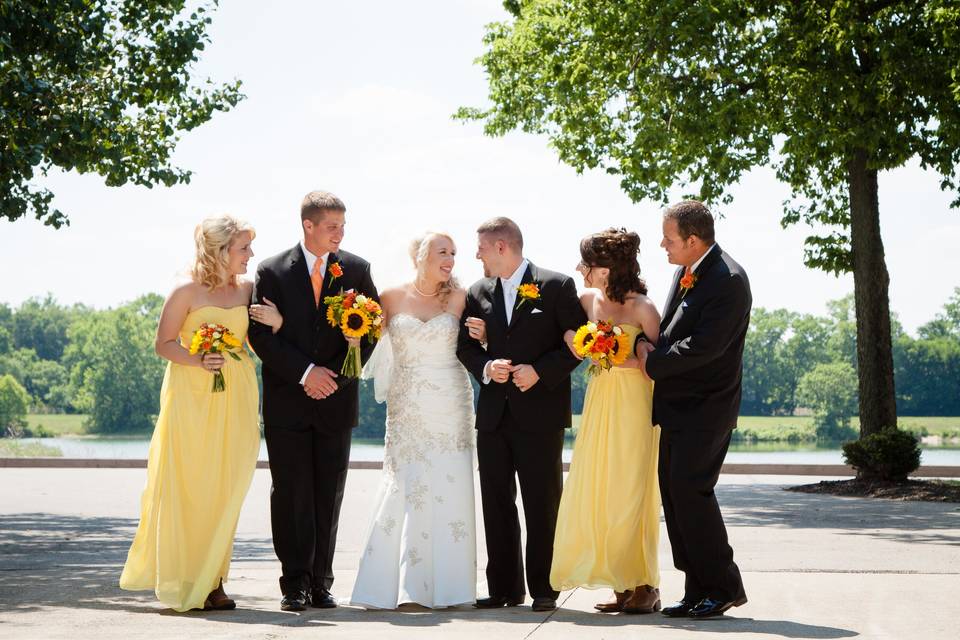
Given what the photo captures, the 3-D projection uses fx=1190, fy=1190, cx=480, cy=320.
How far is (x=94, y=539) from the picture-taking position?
12.5m

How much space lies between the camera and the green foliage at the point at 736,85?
17625 mm

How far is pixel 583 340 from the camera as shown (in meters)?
7.23

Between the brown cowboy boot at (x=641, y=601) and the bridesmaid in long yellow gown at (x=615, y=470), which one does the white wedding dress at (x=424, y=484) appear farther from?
the brown cowboy boot at (x=641, y=601)

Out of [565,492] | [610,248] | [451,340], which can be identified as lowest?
[565,492]

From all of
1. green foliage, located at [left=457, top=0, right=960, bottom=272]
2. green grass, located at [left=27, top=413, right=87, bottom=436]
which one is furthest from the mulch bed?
green grass, located at [left=27, top=413, right=87, bottom=436]

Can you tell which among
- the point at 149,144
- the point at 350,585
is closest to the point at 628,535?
the point at 350,585

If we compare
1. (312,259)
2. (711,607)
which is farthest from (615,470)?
(312,259)

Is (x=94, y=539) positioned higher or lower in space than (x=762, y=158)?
lower

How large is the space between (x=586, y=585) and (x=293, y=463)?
1.97 meters

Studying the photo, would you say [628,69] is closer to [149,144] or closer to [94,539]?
[149,144]

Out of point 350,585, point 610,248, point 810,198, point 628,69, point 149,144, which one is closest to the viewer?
point 610,248

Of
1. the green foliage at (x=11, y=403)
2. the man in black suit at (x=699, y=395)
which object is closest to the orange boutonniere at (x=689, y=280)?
the man in black suit at (x=699, y=395)

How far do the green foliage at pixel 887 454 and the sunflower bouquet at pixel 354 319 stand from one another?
13552mm

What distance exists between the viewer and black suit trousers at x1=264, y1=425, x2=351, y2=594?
24.3 feet
